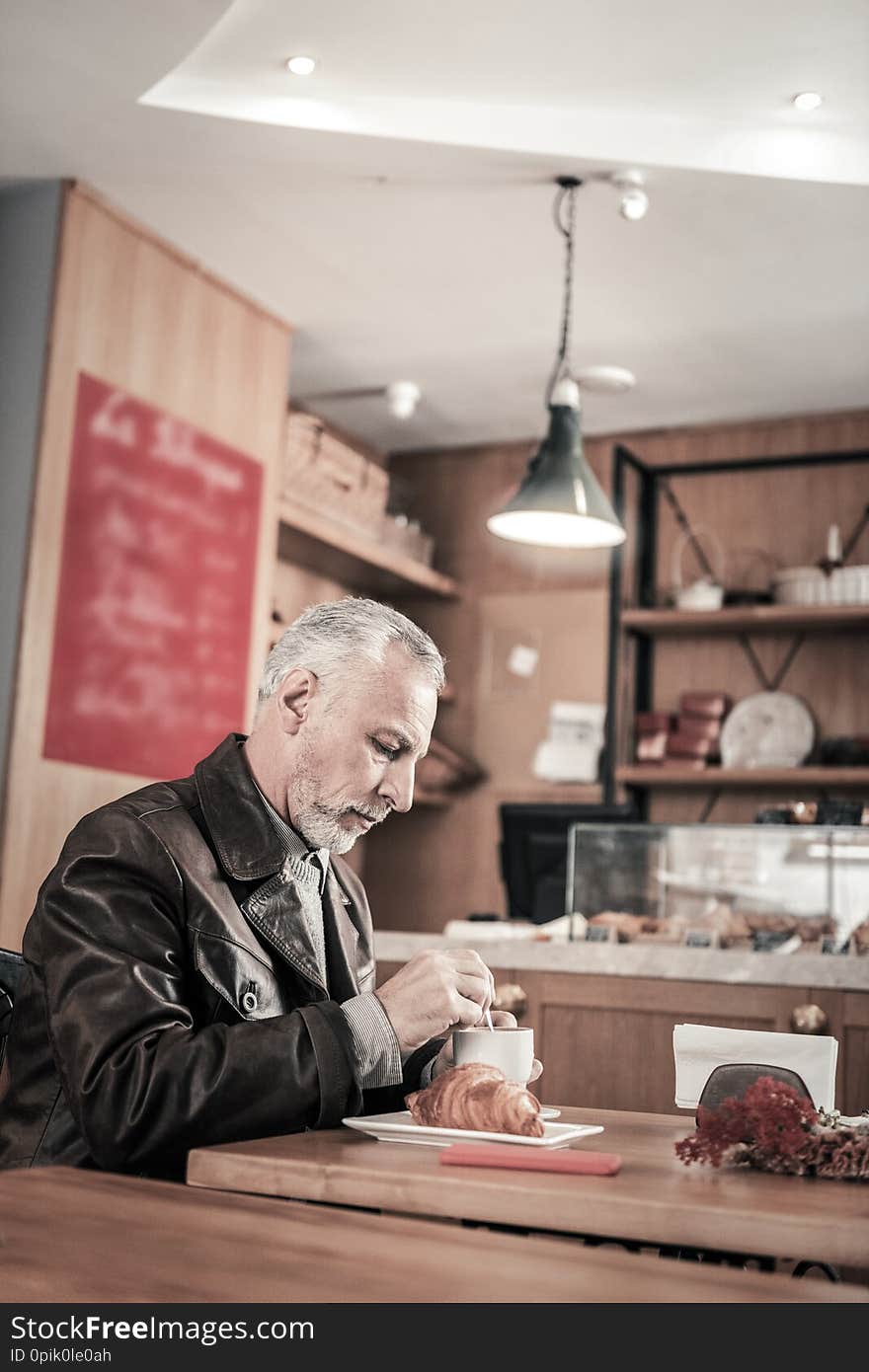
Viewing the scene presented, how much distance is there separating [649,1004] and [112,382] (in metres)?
2.14

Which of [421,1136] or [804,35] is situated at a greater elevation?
[804,35]

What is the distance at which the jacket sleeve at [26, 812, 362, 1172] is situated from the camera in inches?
47.3

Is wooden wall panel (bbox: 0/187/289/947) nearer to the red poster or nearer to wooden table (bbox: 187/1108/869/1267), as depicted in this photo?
the red poster

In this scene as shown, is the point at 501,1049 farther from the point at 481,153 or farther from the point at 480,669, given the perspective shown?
the point at 480,669

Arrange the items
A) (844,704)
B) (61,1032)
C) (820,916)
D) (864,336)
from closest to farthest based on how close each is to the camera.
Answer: (61,1032)
(820,916)
(864,336)
(844,704)

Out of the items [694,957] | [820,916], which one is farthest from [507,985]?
[820,916]

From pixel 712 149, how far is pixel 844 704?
226 centimetres

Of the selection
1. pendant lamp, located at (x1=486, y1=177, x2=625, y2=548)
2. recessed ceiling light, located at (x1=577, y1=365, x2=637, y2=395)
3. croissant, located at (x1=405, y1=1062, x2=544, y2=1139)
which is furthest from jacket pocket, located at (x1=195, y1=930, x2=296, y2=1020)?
recessed ceiling light, located at (x1=577, y1=365, x2=637, y2=395)

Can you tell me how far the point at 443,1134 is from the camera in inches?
44.9

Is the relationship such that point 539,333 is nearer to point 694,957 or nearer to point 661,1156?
point 694,957

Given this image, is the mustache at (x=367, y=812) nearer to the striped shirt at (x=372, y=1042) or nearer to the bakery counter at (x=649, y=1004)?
the striped shirt at (x=372, y=1042)

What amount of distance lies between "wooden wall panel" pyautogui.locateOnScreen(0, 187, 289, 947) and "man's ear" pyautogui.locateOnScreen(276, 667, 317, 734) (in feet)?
6.58

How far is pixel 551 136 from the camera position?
3.46m

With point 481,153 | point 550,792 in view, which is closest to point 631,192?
point 481,153
